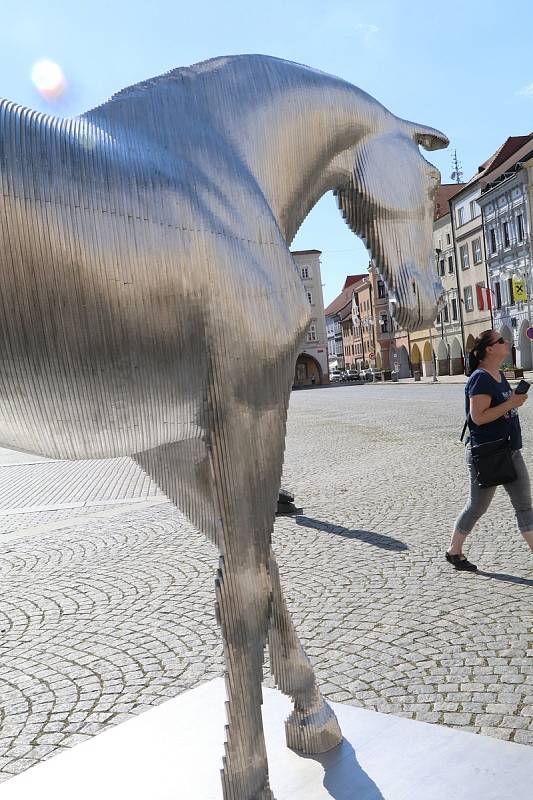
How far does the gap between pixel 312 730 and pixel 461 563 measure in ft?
9.53

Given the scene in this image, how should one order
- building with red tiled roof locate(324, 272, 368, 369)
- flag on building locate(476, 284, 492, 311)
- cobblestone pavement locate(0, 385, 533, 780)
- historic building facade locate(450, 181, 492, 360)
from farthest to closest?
building with red tiled roof locate(324, 272, 368, 369) → historic building facade locate(450, 181, 492, 360) → flag on building locate(476, 284, 492, 311) → cobblestone pavement locate(0, 385, 533, 780)

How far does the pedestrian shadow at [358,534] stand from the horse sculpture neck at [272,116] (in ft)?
13.4

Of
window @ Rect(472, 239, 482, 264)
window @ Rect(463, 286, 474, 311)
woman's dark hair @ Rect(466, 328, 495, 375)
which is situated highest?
window @ Rect(472, 239, 482, 264)

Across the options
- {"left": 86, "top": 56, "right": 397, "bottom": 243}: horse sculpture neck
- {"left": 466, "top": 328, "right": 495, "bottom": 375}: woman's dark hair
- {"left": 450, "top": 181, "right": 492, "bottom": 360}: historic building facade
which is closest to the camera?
{"left": 86, "top": 56, "right": 397, "bottom": 243}: horse sculpture neck

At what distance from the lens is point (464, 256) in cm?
4800

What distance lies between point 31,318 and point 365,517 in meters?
5.77

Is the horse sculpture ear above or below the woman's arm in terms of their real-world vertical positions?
above

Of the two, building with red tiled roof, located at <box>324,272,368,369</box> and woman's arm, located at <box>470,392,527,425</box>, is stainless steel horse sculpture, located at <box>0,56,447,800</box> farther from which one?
building with red tiled roof, located at <box>324,272,368,369</box>

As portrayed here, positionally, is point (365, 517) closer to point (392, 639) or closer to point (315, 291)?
point (392, 639)

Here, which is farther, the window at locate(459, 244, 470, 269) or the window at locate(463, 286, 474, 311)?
the window at locate(459, 244, 470, 269)

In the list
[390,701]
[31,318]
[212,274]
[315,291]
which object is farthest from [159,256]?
[315,291]

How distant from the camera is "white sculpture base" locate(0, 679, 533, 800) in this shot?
7.09 feet

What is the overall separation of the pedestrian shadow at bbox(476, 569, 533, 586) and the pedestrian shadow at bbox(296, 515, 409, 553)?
82 cm

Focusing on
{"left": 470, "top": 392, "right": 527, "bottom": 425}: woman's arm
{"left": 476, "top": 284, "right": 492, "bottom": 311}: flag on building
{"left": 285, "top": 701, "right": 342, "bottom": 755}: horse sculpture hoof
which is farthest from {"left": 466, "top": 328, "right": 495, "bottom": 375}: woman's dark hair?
{"left": 476, "top": 284, "right": 492, "bottom": 311}: flag on building
